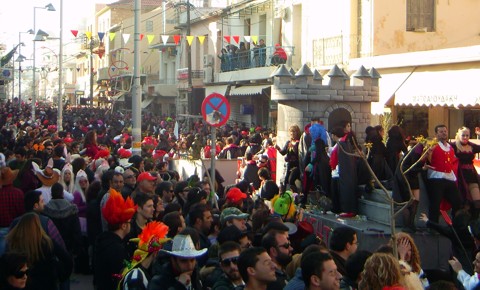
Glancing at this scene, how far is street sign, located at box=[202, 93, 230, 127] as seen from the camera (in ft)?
38.8

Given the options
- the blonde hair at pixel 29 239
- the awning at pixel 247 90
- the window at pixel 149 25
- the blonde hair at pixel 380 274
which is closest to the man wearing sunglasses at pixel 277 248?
the blonde hair at pixel 380 274

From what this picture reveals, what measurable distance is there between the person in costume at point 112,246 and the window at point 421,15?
19407 millimetres

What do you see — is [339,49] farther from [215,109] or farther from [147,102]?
[147,102]

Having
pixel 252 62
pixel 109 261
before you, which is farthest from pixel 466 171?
pixel 252 62

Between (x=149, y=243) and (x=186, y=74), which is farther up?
(x=186, y=74)

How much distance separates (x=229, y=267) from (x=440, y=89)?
13.7 metres

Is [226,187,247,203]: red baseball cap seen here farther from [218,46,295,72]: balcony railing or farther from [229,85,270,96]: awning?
[229,85,270,96]: awning

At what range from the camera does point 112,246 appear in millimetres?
6664

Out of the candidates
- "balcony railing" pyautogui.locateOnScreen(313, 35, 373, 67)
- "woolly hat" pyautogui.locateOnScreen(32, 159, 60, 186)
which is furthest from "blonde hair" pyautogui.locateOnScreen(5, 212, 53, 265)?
"balcony railing" pyautogui.locateOnScreen(313, 35, 373, 67)

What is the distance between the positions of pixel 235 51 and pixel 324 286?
29671 mm

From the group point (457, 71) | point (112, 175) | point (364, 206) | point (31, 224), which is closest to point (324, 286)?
point (31, 224)

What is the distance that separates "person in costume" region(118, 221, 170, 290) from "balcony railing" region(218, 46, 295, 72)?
2349 centimetres

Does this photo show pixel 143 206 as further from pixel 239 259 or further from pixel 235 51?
pixel 235 51

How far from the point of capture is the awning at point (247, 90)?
30.5 m
